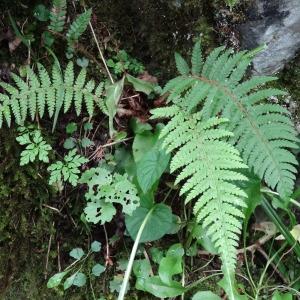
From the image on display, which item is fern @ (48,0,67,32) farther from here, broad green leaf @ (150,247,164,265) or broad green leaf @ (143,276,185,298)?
broad green leaf @ (143,276,185,298)

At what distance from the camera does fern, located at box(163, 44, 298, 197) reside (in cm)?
182

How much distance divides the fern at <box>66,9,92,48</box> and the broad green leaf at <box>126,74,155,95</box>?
0.98 feet

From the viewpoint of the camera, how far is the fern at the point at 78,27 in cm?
203

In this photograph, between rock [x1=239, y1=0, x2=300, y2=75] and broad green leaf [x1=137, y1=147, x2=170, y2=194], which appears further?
rock [x1=239, y1=0, x2=300, y2=75]

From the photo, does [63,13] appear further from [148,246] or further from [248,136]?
[148,246]

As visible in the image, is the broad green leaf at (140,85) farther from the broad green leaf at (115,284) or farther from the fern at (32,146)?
the broad green leaf at (115,284)

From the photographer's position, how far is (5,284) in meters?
2.04

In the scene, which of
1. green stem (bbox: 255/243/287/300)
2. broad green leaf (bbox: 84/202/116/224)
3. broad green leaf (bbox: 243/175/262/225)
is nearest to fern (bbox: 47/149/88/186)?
broad green leaf (bbox: 84/202/116/224)

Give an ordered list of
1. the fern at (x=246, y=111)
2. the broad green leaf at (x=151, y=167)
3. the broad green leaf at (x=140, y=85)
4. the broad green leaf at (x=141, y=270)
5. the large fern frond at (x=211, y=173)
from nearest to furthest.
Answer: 1. the large fern frond at (x=211, y=173)
2. the fern at (x=246, y=111)
3. the broad green leaf at (x=151, y=167)
4. the broad green leaf at (x=141, y=270)
5. the broad green leaf at (x=140, y=85)

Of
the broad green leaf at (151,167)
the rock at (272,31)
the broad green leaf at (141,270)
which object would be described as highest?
the rock at (272,31)

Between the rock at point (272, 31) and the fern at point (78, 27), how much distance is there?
754 mm

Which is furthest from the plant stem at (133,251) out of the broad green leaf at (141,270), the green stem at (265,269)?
the green stem at (265,269)

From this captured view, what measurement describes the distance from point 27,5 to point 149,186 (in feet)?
3.39

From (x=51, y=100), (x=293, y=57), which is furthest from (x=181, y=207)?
(x=293, y=57)
